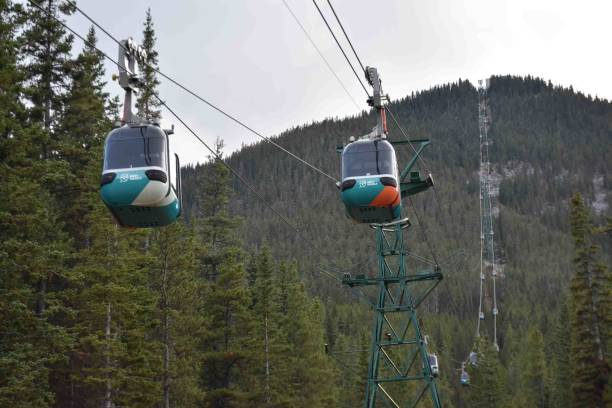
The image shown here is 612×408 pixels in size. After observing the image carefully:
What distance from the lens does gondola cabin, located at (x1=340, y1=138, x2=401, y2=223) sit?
15711 millimetres

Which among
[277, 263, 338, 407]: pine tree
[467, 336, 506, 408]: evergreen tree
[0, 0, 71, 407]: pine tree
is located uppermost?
[0, 0, 71, 407]: pine tree

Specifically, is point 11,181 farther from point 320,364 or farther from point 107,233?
point 320,364

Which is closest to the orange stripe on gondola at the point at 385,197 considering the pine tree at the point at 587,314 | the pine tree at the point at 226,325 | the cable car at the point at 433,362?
the cable car at the point at 433,362

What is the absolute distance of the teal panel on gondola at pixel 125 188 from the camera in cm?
1318

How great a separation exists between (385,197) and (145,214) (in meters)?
4.93

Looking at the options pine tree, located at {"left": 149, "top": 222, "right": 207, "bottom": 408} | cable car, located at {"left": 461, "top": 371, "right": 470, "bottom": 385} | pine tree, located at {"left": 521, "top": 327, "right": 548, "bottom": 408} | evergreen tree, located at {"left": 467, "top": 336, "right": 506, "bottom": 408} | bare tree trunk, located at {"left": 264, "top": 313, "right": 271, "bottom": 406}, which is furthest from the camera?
pine tree, located at {"left": 521, "top": 327, "right": 548, "bottom": 408}

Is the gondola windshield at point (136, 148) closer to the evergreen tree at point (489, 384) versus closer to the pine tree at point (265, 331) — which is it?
the pine tree at point (265, 331)

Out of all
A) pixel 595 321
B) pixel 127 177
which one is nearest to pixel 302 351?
pixel 595 321

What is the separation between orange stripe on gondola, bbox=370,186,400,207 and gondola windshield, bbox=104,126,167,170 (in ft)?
15.0

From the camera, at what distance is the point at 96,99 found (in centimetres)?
3541

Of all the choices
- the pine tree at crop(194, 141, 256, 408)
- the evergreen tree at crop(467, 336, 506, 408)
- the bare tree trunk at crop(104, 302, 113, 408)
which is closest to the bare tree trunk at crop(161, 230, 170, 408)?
the pine tree at crop(194, 141, 256, 408)

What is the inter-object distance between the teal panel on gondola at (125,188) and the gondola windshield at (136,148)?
0.25m

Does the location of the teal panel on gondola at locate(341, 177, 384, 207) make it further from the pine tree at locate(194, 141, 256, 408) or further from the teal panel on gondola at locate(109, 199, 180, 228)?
the pine tree at locate(194, 141, 256, 408)

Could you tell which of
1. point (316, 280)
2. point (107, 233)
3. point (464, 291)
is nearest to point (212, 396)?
point (107, 233)
